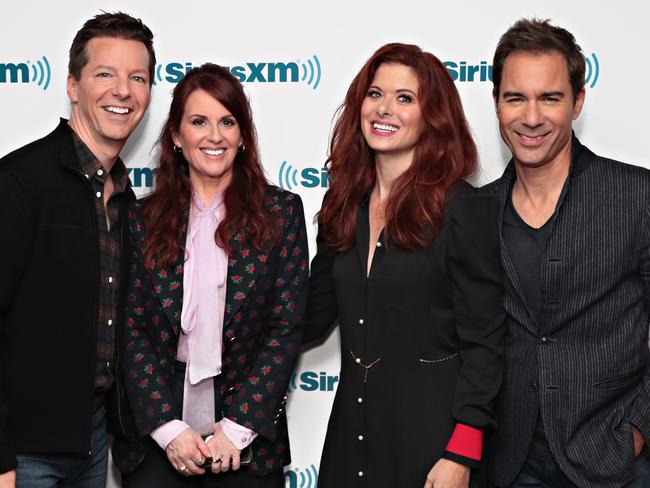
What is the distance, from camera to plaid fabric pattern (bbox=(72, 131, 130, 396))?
7.75 feet

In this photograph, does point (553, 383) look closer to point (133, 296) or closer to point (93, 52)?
point (133, 296)

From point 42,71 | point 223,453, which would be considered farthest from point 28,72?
point 223,453

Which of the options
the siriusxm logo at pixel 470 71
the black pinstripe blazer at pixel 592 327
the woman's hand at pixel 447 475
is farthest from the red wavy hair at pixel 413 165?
the woman's hand at pixel 447 475

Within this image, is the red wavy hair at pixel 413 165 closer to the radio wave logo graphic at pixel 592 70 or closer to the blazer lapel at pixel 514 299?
the blazer lapel at pixel 514 299

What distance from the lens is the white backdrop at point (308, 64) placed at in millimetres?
2703

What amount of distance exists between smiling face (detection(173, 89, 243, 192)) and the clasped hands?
762 mm

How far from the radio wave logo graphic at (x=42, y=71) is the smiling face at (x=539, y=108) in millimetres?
1683

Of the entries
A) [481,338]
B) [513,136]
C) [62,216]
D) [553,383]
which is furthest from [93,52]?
[553,383]

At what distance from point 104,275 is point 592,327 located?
1.38 metres

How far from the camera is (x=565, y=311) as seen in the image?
2.13 metres

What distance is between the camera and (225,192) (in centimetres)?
244

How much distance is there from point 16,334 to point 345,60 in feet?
4.61

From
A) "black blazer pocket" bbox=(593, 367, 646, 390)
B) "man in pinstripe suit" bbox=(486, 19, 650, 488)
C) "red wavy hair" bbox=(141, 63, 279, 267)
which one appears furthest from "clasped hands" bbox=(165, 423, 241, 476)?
"black blazer pocket" bbox=(593, 367, 646, 390)

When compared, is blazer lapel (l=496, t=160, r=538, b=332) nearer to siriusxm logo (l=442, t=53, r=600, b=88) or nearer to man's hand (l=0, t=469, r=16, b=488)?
siriusxm logo (l=442, t=53, r=600, b=88)
